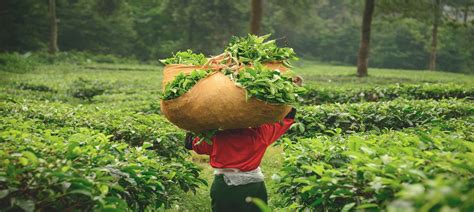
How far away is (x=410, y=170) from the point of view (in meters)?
2.47

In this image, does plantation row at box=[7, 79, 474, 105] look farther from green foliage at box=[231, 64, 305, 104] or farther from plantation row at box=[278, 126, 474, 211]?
plantation row at box=[278, 126, 474, 211]

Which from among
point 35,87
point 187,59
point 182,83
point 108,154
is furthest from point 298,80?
point 35,87

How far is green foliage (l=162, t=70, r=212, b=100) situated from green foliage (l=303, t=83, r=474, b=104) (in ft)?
23.6

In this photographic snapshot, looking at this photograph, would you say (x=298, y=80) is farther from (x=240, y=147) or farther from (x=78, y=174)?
(x=78, y=174)

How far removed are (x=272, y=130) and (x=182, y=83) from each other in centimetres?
87

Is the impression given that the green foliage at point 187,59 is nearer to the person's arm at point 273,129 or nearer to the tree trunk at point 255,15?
the person's arm at point 273,129

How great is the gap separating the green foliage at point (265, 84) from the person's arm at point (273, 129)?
35cm

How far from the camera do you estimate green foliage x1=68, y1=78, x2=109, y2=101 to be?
1482 centimetres

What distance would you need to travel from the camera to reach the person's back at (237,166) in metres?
3.80

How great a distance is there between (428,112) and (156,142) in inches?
163

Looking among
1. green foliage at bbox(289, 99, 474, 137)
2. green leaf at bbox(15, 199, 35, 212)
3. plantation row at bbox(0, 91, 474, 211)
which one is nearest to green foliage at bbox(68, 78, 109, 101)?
plantation row at bbox(0, 91, 474, 211)

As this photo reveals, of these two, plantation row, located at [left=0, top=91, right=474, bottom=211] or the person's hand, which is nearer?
plantation row, located at [left=0, top=91, right=474, bottom=211]

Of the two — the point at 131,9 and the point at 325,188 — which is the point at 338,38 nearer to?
the point at 131,9

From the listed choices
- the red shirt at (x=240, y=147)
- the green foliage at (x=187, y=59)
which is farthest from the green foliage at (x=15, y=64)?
the red shirt at (x=240, y=147)
